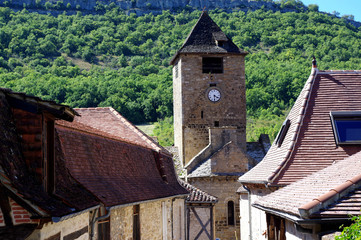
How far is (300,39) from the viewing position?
91.9m

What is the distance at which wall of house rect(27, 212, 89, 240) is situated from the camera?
7619 mm

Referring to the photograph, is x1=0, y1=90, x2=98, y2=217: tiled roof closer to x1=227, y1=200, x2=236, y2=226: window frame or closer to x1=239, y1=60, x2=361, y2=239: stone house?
x1=239, y1=60, x2=361, y2=239: stone house

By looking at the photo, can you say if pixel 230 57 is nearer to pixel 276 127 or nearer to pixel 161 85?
pixel 276 127

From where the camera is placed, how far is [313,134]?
52.5 feet

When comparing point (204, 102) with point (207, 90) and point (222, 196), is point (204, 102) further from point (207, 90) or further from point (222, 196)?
point (222, 196)

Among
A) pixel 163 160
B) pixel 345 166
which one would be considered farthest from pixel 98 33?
pixel 345 166

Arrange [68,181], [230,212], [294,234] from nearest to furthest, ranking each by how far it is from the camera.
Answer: [68,181], [294,234], [230,212]

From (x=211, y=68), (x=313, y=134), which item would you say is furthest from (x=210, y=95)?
(x=313, y=134)

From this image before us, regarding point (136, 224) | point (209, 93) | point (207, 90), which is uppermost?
point (207, 90)

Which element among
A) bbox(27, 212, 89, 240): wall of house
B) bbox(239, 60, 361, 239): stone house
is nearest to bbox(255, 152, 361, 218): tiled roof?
bbox(239, 60, 361, 239): stone house

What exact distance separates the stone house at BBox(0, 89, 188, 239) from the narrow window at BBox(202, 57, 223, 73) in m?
19.0

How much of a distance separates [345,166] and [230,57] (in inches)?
998

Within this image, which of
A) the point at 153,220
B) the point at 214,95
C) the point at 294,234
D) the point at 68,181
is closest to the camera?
the point at 68,181

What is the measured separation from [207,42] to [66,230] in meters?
28.5
